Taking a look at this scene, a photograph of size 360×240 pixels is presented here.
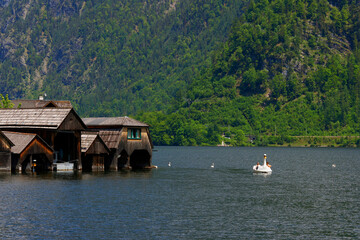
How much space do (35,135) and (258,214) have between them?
146 feet

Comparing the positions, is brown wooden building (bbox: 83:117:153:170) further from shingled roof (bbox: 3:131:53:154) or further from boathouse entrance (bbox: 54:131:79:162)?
shingled roof (bbox: 3:131:53:154)

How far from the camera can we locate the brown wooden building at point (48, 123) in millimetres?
98875

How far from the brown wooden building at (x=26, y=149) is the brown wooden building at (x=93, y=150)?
7.55 meters

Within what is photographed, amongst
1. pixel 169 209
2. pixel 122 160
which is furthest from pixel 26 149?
pixel 169 209

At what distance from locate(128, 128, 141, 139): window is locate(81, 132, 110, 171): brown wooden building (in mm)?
5763

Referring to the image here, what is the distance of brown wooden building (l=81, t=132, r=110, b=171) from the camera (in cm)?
10631

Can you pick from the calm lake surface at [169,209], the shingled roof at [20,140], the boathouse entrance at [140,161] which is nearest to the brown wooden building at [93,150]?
the calm lake surface at [169,209]

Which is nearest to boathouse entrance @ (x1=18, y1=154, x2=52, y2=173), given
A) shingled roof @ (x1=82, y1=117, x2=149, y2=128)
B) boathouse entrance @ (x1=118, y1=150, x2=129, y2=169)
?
shingled roof @ (x1=82, y1=117, x2=149, y2=128)

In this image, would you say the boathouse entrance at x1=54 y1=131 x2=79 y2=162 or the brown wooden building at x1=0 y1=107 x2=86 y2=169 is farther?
the boathouse entrance at x1=54 y1=131 x2=79 y2=162

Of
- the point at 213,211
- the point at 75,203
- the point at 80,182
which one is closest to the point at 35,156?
the point at 80,182

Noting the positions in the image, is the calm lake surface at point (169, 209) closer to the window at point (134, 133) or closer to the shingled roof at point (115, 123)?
the shingled roof at point (115, 123)

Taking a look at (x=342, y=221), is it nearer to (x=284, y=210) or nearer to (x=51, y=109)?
(x=284, y=210)

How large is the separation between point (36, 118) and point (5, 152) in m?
8.27

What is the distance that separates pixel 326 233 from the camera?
175ft
